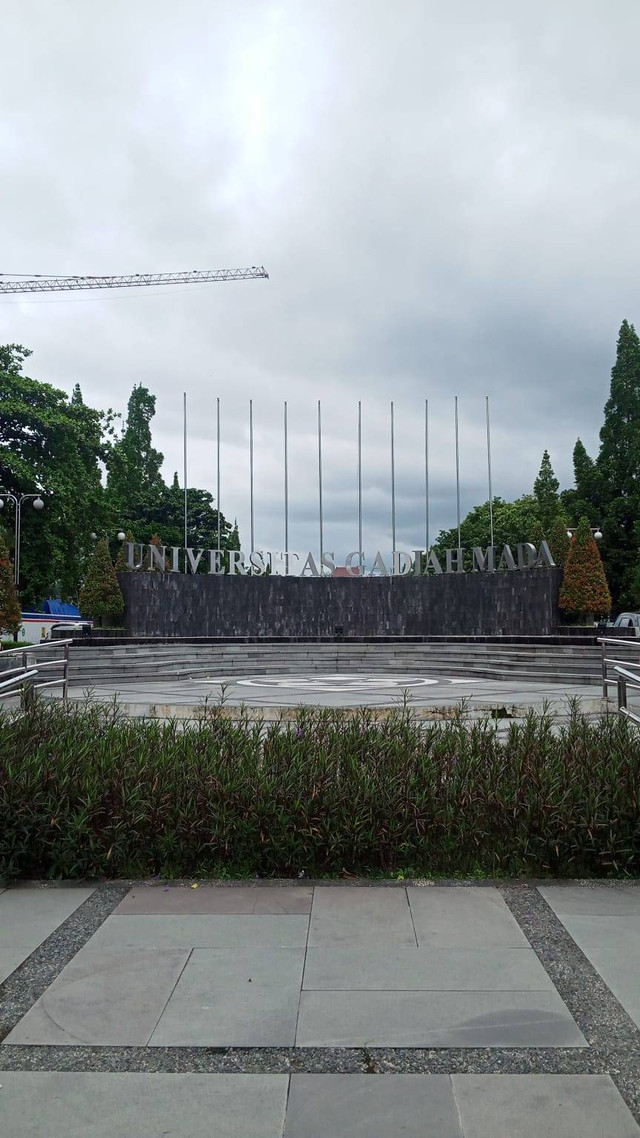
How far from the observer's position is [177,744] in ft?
19.1

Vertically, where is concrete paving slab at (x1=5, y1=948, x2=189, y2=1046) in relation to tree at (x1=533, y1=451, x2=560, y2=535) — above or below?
below

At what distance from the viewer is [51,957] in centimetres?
369

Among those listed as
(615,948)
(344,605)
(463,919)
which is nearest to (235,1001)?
(463,919)

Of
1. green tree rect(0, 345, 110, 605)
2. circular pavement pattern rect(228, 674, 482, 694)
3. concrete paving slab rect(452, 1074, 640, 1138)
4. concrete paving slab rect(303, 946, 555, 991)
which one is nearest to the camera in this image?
concrete paving slab rect(452, 1074, 640, 1138)

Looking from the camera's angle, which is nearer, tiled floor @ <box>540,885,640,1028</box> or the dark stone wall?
tiled floor @ <box>540,885,640,1028</box>

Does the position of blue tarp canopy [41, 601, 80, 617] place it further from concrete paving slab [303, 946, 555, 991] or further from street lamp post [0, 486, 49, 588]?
concrete paving slab [303, 946, 555, 991]

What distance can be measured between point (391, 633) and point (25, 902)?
27415 millimetres

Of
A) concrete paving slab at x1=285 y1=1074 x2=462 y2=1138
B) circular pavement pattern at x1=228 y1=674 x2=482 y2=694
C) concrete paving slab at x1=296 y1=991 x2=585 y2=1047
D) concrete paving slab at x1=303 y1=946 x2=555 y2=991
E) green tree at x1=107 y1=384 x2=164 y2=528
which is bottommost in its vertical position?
circular pavement pattern at x1=228 y1=674 x2=482 y2=694

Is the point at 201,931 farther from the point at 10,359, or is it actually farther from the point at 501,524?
the point at 501,524

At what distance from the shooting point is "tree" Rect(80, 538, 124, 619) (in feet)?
92.5

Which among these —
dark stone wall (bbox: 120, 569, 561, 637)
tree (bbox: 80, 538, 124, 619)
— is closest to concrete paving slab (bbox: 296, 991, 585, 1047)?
dark stone wall (bbox: 120, 569, 561, 637)

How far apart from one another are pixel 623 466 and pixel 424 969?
4996cm

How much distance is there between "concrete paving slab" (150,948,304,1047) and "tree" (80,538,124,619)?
2549cm

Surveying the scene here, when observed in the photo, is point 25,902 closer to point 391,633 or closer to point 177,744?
point 177,744
